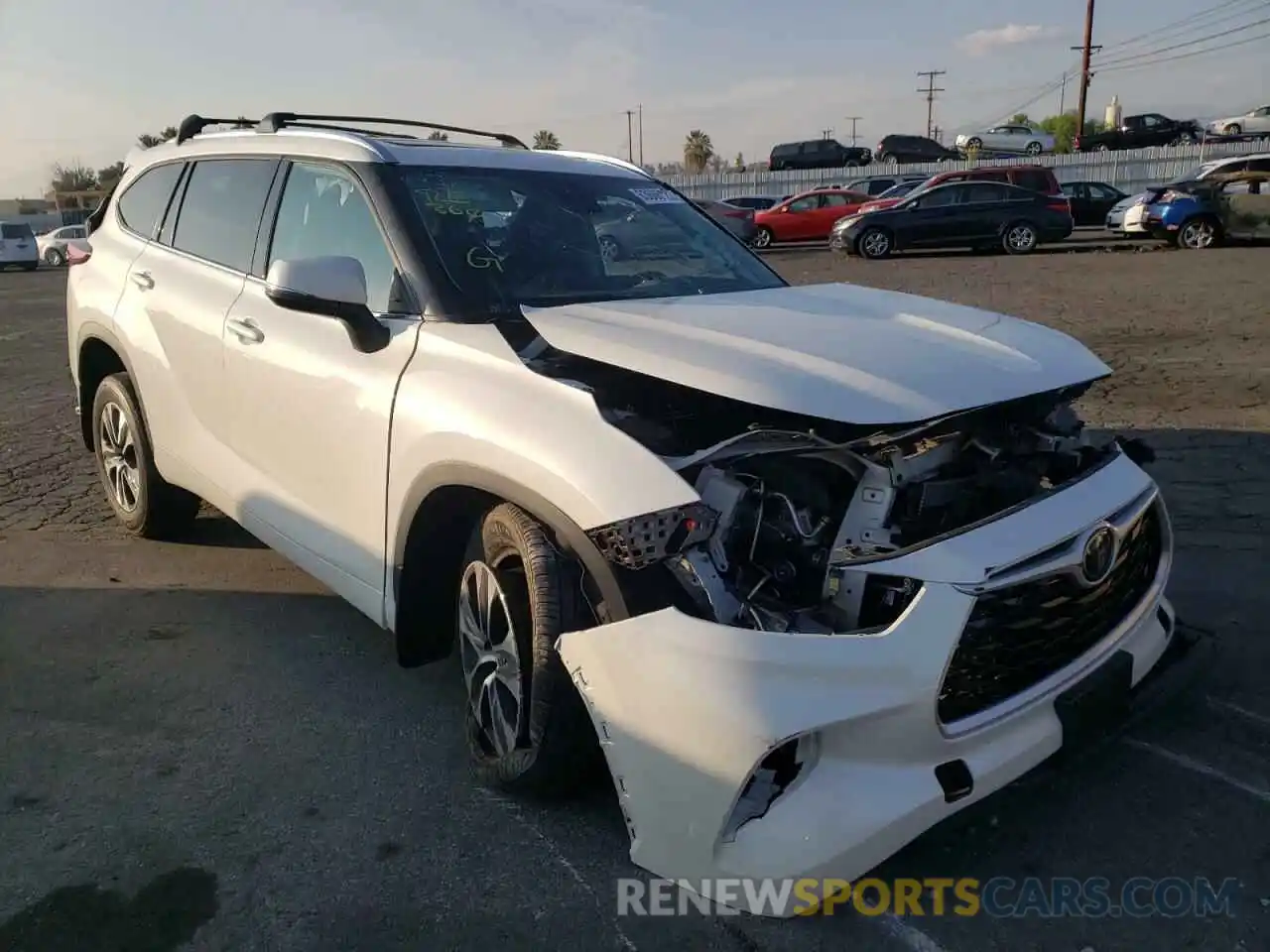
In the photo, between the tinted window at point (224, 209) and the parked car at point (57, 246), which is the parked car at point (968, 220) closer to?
the tinted window at point (224, 209)

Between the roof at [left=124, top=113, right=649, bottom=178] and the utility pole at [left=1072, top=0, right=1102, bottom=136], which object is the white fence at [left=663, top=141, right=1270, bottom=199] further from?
the roof at [left=124, top=113, right=649, bottom=178]

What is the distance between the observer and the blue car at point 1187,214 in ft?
63.6

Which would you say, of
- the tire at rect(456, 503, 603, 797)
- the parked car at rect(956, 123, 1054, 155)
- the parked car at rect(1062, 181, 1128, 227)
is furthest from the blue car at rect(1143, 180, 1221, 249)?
the parked car at rect(956, 123, 1054, 155)

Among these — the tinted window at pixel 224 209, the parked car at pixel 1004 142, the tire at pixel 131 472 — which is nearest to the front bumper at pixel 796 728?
the tinted window at pixel 224 209

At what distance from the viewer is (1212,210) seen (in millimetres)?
19344

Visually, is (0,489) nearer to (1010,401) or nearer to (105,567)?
(105,567)

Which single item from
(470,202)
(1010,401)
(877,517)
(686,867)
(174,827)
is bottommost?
(174,827)

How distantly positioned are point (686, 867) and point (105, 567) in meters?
3.93

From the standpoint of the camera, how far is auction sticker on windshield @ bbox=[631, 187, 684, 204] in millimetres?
4352

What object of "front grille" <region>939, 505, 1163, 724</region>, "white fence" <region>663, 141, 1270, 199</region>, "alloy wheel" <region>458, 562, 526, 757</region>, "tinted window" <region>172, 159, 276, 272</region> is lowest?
"alloy wheel" <region>458, 562, 526, 757</region>

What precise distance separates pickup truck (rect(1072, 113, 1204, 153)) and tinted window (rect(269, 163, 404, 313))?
42.9 metres

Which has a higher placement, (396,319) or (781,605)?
(396,319)

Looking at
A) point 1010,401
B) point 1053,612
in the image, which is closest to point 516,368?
point 1010,401

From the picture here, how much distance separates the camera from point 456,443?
293 cm
